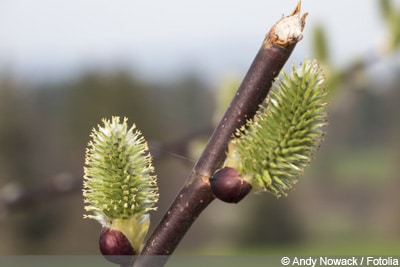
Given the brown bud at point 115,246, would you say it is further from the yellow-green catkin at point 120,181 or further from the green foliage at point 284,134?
the green foliage at point 284,134

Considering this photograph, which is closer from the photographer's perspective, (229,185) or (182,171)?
(229,185)

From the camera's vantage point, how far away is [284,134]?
66 centimetres

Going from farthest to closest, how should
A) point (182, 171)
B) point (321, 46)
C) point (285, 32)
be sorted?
point (182, 171), point (321, 46), point (285, 32)

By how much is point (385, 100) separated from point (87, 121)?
481 inches

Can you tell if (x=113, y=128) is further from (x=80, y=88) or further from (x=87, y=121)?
(x=80, y=88)

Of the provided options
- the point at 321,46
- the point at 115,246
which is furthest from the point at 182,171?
the point at 115,246

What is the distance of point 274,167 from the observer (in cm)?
68

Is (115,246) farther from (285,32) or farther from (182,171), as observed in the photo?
(182,171)

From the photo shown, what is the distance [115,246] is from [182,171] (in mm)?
12325

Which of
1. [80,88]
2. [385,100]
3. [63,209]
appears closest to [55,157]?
[63,209]

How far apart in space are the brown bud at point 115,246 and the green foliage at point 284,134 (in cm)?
13

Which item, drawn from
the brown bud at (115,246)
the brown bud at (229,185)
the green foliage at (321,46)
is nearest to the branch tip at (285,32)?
the brown bud at (229,185)

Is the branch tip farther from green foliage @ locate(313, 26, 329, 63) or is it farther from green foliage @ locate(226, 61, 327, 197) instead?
green foliage @ locate(313, 26, 329, 63)

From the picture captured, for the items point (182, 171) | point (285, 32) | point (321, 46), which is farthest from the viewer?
point (182, 171)
